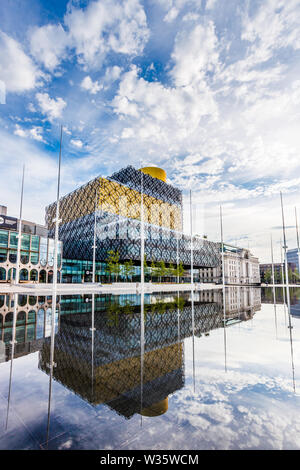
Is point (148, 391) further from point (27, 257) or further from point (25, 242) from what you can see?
point (25, 242)

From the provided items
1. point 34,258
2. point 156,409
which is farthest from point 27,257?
point 156,409

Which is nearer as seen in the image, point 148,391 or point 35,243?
point 148,391

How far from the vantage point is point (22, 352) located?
6488 millimetres

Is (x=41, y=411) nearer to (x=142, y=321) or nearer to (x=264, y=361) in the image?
(x=264, y=361)

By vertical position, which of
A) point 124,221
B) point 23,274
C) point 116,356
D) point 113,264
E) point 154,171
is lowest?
point 116,356

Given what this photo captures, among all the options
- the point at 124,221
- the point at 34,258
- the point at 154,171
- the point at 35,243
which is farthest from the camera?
the point at 154,171

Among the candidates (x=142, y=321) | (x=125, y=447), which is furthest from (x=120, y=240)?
(x=125, y=447)

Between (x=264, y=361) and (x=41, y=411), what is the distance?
5.02 meters

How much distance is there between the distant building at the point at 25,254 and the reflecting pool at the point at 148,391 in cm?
4343

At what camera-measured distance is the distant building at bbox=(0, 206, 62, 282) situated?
45438 millimetres

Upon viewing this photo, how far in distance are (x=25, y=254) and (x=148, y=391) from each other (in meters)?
50.8

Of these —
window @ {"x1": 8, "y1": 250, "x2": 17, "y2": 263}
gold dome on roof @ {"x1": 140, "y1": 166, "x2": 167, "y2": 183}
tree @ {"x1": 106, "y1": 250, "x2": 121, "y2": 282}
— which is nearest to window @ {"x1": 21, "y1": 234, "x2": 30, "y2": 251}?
window @ {"x1": 8, "y1": 250, "x2": 17, "y2": 263}

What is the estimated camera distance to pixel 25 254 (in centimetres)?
4819

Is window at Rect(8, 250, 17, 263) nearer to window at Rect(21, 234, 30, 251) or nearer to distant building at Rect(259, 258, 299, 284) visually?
window at Rect(21, 234, 30, 251)
